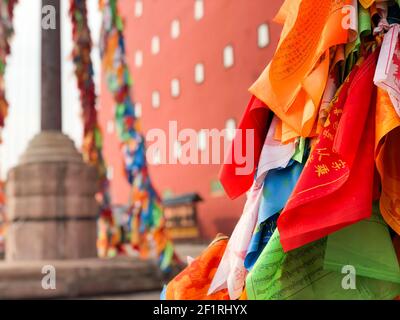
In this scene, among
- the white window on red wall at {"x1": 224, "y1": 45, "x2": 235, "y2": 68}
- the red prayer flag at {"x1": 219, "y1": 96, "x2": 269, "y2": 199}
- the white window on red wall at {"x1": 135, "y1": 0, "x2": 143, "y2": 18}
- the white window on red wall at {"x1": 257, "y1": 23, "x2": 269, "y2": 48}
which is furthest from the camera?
the white window on red wall at {"x1": 135, "y1": 0, "x2": 143, "y2": 18}

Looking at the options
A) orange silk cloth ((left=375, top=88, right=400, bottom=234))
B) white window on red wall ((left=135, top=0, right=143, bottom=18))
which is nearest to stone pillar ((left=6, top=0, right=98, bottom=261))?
orange silk cloth ((left=375, top=88, right=400, bottom=234))

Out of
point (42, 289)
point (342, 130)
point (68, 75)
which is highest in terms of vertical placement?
point (68, 75)

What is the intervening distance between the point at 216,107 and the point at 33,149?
9.08m

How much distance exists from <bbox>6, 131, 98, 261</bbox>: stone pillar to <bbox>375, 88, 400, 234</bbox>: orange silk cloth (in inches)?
161

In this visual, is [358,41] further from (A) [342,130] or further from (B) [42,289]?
(B) [42,289]

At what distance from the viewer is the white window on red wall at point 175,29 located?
53.7ft

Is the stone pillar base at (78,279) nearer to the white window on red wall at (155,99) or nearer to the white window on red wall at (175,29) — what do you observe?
the white window on red wall at (175,29)

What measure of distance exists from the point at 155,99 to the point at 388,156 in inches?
629

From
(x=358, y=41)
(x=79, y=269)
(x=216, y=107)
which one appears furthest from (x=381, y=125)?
(x=216, y=107)

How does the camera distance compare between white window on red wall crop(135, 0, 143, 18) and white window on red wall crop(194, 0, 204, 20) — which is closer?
white window on red wall crop(194, 0, 204, 20)

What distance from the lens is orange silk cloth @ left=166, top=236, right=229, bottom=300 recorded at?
233cm

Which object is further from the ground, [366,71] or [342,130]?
[366,71]

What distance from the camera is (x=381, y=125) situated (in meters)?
1.94

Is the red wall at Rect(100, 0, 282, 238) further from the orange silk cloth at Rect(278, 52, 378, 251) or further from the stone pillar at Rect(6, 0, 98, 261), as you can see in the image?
the orange silk cloth at Rect(278, 52, 378, 251)
